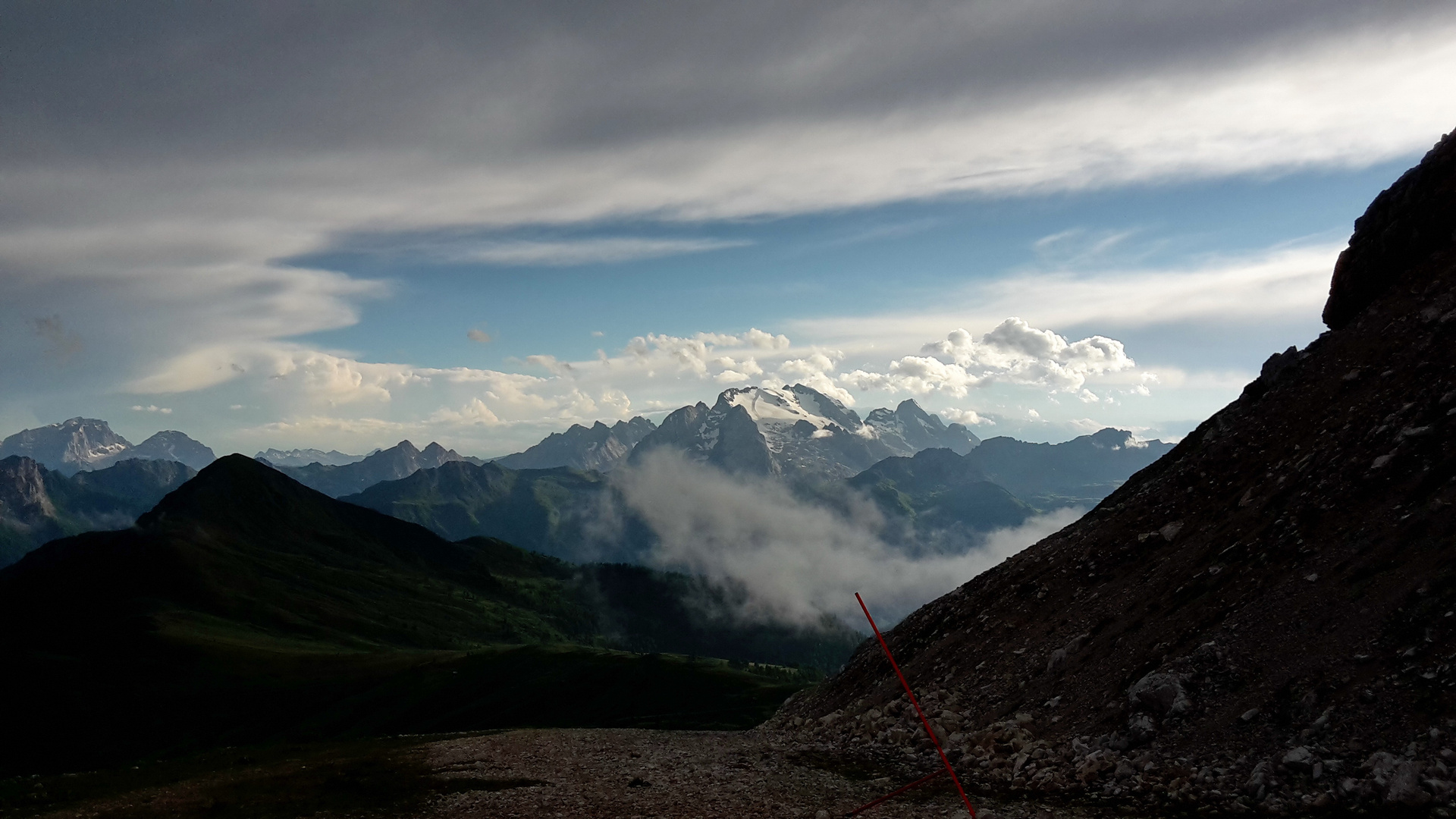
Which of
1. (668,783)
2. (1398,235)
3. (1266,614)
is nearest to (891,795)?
(668,783)

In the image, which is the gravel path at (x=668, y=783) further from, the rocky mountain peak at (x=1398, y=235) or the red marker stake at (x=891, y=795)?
the rocky mountain peak at (x=1398, y=235)

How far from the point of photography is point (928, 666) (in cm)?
5100

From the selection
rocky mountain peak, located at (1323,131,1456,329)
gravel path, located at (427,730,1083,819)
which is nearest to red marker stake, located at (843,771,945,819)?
gravel path, located at (427,730,1083,819)

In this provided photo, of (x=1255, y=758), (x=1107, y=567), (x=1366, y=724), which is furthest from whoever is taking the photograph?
(x=1107, y=567)

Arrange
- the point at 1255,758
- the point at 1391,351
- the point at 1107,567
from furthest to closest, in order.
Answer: the point at 1107,567 → the point at 1391,351 → the point at 1255,758

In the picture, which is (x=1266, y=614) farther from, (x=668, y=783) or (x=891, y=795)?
(x=668, y=783)

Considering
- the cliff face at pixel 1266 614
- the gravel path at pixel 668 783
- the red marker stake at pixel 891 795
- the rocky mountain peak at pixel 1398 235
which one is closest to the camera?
the cliff face at pixel 1266 614

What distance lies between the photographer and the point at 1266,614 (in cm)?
3145

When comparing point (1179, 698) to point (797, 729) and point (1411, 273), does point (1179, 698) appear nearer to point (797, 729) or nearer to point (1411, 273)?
point (797, 729)

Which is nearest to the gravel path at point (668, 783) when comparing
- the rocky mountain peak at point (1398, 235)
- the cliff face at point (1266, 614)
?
the cliff face at point (1266, 614)

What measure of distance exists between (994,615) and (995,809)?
26093mm

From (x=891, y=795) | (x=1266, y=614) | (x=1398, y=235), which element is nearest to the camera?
(x=1266, y=614)

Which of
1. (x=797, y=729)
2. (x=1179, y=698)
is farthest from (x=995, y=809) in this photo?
(x=797, y=729)

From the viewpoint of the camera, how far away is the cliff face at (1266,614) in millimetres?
24328
